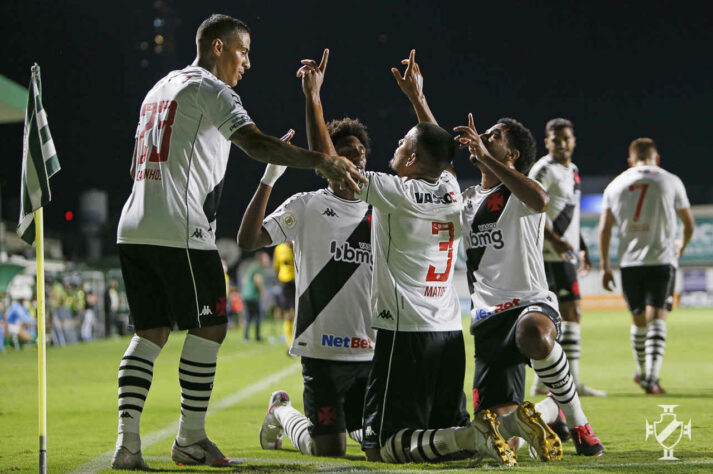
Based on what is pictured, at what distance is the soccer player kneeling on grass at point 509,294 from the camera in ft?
15.7

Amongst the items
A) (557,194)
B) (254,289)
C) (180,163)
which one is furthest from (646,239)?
(254,289)

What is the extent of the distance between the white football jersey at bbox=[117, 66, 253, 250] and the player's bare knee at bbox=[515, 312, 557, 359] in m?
1.76

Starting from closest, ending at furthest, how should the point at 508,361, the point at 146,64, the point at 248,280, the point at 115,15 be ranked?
the point at 508,361, the point at 248,280, the point at 115,15, the point at 146,64

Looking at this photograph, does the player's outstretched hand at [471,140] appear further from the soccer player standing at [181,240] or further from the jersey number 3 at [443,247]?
the soccer player standing at [181,240]

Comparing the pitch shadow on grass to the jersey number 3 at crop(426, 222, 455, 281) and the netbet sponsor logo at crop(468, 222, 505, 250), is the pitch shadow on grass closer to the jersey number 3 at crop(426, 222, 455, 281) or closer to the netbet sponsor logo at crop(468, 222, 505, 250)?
the netbet sponsor logo at crop(468, 222, 505, 250)

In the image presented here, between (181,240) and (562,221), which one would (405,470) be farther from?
(562,221)

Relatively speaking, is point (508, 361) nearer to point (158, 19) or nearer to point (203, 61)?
point (203, 61)

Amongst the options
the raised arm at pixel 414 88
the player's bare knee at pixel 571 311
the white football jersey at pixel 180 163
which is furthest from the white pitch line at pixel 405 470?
the player's bare knee at pixel 571 311

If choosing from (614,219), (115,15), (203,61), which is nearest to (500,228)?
(203,61)

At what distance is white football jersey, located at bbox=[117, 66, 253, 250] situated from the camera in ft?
14.4

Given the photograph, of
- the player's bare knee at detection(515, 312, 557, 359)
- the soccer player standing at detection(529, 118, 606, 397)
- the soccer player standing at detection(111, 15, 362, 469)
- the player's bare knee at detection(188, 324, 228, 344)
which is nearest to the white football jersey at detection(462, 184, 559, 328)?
the player's bare knee at detection(515, 312, 557, 359)

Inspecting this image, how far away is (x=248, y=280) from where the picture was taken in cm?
2089

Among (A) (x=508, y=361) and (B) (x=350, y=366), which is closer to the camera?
(A) (x=508, y=361)

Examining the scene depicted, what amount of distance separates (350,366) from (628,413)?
2734 millimetres
